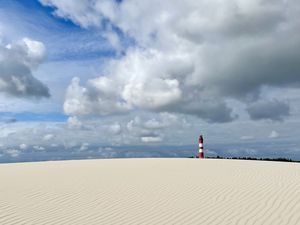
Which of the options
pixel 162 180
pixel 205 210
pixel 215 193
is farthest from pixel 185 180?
pixel 205 210

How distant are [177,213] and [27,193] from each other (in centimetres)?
521

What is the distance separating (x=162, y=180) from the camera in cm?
→ 1363

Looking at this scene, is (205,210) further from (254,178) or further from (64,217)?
(254,178)

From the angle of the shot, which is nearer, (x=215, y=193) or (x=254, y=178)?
(x=215, y=193)

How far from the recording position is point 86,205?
361 inches

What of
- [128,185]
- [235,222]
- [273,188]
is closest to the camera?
[235,222]

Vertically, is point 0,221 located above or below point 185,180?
below

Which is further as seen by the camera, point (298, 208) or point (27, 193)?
point (27, 193)

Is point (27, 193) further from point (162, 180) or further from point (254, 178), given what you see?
point (254, 178)

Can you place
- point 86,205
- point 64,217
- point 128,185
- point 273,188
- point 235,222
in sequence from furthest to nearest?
1. point 128,185
2. point 273,188
3. point 86,205
4. point 64,217
5. point 235,222

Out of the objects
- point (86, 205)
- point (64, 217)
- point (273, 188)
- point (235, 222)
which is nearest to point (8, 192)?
point (86, 205)

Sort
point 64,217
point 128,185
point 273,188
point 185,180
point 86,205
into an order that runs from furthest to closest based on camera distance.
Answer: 1. point 185,180
2. point 128,185
3. point 273,188
4. point 86,205
5. point 64,217

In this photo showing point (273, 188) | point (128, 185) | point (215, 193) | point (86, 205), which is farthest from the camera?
point (128, 185)

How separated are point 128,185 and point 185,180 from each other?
225 cm
